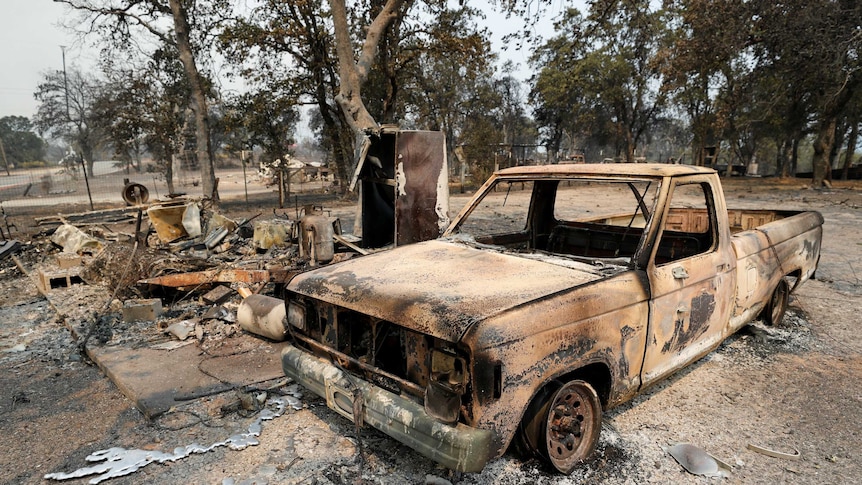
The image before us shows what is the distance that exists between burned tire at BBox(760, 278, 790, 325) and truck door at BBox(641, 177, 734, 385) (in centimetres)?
138

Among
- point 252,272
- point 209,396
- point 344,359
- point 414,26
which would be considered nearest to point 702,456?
point 344,359

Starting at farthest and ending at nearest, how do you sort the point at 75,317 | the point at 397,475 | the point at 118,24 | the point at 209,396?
the point at 118,24 < the point at 75,317 < the point at 209,396 < the point at 397,475

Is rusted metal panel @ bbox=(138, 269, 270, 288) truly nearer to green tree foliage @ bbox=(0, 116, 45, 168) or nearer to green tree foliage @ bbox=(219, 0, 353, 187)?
green tree foliage @ bbox=(219, 0, 353, 187)

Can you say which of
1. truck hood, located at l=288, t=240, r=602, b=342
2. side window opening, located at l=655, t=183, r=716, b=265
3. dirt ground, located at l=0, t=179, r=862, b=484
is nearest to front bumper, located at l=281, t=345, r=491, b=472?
dirt ground, located at l=0, t=179, r=862, b=484

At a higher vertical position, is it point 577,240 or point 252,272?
point 577,240

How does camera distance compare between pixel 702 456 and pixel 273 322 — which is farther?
pixel 273 322

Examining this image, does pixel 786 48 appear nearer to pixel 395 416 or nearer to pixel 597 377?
pixel 597 377

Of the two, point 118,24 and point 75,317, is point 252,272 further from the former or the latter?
point 118,24

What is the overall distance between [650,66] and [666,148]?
75.0m

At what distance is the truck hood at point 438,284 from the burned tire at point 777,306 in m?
2.98

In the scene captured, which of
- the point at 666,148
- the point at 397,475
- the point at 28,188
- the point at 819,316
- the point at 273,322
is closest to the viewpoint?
the point at 397,475

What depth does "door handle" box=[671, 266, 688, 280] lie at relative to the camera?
9.89 ft

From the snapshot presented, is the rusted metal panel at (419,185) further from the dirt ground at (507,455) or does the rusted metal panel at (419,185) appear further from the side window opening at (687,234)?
the dirt ground at (507,455)

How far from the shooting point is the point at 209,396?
3.55m
